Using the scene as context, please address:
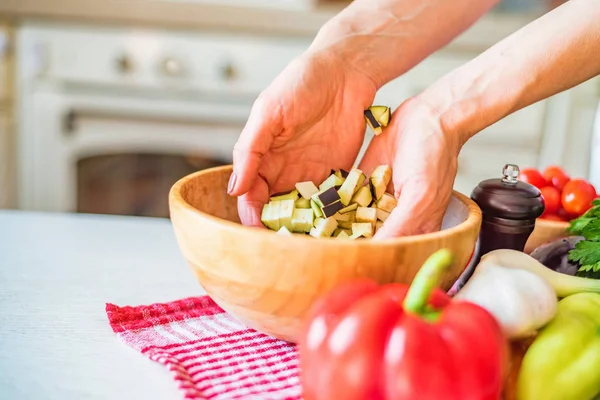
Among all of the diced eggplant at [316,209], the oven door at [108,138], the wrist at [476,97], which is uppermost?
the wrist at [476,97]

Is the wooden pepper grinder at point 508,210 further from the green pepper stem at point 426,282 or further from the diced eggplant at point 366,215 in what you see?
the green pepper stem at point 426,282

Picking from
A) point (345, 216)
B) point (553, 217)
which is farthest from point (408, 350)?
point (553, 217)

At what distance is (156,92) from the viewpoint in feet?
7.32

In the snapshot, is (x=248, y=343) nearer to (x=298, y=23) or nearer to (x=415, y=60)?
(x=415, y=60)

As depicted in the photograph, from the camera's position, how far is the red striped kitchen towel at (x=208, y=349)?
614 millimetres

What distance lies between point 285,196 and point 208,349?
0.27 m

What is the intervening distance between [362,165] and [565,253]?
32 cm

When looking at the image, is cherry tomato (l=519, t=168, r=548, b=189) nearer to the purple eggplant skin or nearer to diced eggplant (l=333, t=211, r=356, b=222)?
the purple eggplant skin

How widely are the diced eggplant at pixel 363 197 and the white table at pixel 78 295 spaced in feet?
0.83

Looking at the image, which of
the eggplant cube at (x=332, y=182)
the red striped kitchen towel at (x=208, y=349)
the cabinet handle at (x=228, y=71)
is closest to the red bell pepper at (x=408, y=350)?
the red striped kitchen towel at (x=208, y=349)

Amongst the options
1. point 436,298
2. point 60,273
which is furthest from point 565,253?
point 60,273

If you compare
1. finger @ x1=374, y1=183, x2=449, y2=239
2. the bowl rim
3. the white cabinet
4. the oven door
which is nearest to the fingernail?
the bowl rim

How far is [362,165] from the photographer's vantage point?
967 mm

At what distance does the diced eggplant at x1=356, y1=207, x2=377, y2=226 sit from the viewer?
82 centimetres
